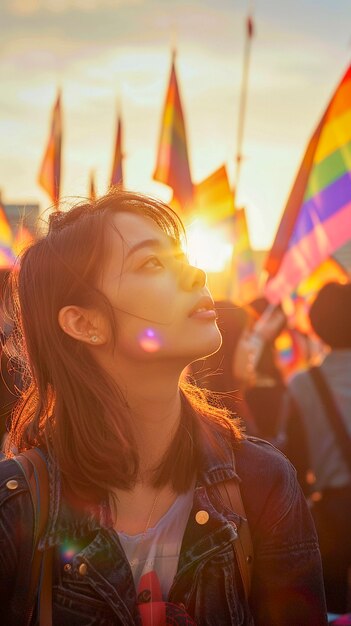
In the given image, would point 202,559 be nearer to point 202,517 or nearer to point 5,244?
point 202,517

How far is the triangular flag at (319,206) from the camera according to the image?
20.0 ft

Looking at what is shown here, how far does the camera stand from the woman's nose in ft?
7.07

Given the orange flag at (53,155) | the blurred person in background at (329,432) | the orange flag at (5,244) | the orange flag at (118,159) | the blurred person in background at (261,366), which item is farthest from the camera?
the orange flag at (53,155)

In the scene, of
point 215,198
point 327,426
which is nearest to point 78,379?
point 327,426

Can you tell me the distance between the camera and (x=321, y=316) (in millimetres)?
4277

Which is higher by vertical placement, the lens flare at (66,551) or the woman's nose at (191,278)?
the woman's nose at (191,278)

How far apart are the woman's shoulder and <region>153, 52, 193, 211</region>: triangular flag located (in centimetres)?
695

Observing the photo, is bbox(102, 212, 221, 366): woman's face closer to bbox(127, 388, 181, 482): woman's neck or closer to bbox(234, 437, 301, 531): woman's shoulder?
bbox(127, 388, 181, 482): woman's neck

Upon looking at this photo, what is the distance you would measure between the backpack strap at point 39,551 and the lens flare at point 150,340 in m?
0.38

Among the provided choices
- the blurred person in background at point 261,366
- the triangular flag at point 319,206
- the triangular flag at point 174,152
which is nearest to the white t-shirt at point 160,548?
the blurred person in background at point 261,366

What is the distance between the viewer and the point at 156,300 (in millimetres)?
2121

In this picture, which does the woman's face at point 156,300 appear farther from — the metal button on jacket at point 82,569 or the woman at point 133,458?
the metal button on jacket at point 82,569

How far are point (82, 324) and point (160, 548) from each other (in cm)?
58

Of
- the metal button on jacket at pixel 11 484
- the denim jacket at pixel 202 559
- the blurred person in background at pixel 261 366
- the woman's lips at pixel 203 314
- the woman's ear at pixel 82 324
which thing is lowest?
the denim jacket at pixel 202 559
